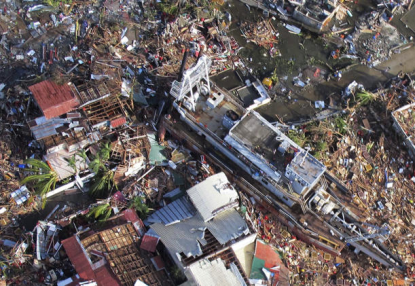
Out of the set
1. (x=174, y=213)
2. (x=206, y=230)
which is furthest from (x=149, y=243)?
(x=206, y=230)

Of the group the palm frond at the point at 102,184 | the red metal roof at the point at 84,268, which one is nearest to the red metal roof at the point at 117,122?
the palm frond at the point at 102,184

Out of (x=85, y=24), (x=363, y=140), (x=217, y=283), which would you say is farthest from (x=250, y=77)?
(x=217, y=283)

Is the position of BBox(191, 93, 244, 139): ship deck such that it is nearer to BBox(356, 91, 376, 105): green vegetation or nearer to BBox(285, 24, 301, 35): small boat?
BBox(356, 91, 376, 105): green vegetation

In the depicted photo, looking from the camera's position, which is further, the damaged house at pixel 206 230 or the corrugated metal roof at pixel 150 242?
the corrugated metal roof at pixel 150 242

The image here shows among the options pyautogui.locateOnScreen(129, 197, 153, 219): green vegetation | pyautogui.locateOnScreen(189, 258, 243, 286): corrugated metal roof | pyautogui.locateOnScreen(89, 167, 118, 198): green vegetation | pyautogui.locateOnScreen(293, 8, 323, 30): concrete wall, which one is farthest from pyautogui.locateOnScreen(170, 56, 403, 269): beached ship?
pyautogui.locateOnScreen(293, 8, 323, 30): concrete wall

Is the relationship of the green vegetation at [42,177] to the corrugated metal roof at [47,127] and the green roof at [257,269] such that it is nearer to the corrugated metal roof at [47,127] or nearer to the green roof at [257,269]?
the corrugated metal roof at [47,127]

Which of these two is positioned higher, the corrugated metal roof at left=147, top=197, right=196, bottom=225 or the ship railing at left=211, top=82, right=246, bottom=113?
the ship railing at left=211, top=82, right=246, bottom=113

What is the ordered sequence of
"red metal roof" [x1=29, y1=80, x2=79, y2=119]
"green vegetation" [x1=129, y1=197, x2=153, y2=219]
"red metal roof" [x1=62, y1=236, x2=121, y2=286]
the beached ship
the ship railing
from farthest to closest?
the ship railing < "red metal roof" [x1=29, y1=80, x2=79, y2=119] < "green vegetation" [x1=129, y1=197, x2=153, y2=219] < the beached ship < "red metal roof" [x1=62, y1=236, x2=121, y2=286]

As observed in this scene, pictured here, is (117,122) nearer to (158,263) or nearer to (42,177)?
(42,177)

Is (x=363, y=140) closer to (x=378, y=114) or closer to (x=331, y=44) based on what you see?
(x=378, y=114)
